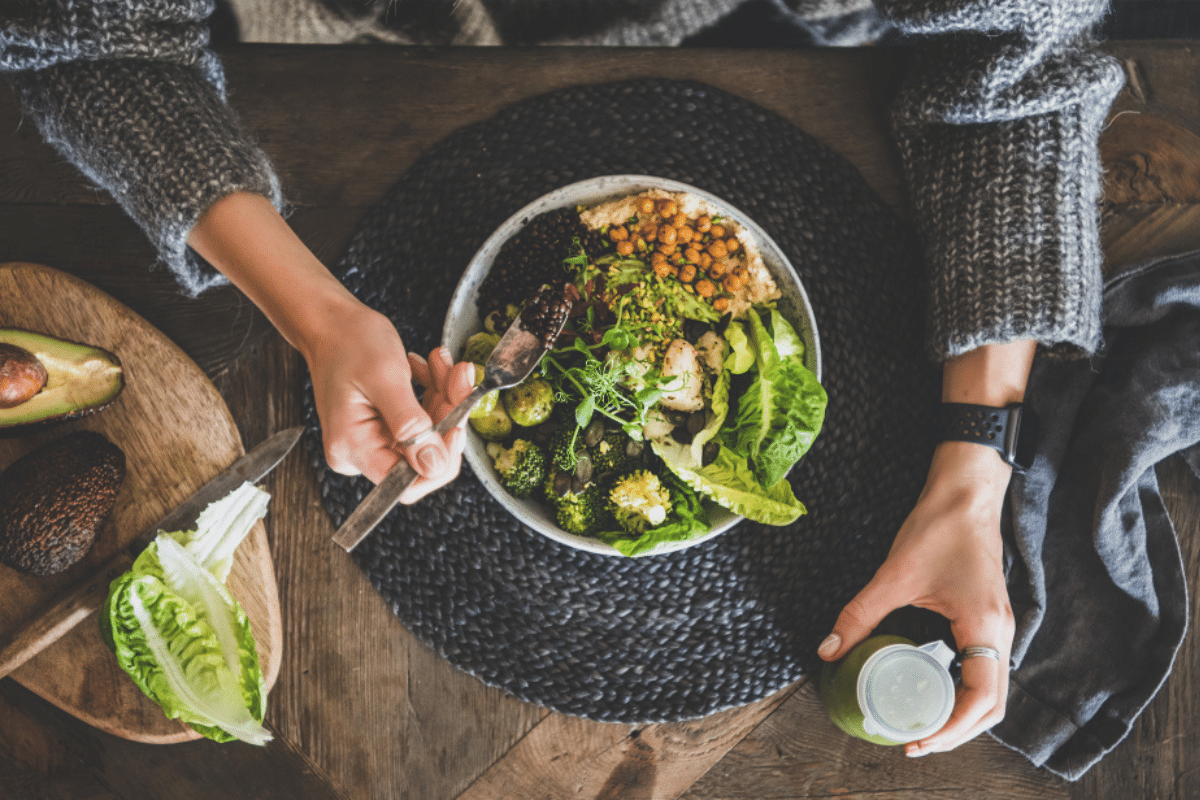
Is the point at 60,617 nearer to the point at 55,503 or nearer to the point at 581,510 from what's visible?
the point at 55,503

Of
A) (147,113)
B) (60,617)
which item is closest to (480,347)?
(147,113)

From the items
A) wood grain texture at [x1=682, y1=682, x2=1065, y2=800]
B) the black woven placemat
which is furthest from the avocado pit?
wood grain texture at [x1=682, y1=682, x2=1065, y2=800]

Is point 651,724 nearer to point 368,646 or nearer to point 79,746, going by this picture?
point 368,646

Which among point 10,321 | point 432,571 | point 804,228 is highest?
point 10,321

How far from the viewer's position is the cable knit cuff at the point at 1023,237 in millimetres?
1091

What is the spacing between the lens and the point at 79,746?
48.4 inches

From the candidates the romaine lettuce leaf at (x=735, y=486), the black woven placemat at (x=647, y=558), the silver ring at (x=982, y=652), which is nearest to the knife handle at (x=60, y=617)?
the black woven placemat at (x=647, y=558)

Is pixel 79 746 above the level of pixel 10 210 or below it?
A: below

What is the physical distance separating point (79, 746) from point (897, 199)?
5.44ft

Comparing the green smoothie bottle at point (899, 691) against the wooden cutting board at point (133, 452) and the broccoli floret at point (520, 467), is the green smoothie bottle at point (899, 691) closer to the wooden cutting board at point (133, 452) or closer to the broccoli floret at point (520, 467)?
the broccoli floret at point (520, 467)

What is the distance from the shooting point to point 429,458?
88 cm

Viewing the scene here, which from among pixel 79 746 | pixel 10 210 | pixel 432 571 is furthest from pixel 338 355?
pixel 79 746

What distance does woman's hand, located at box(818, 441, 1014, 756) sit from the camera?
110 centimetres

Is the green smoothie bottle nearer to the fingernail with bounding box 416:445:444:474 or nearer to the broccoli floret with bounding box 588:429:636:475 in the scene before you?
the broccoli floret with bounding box 588:429:636:475
